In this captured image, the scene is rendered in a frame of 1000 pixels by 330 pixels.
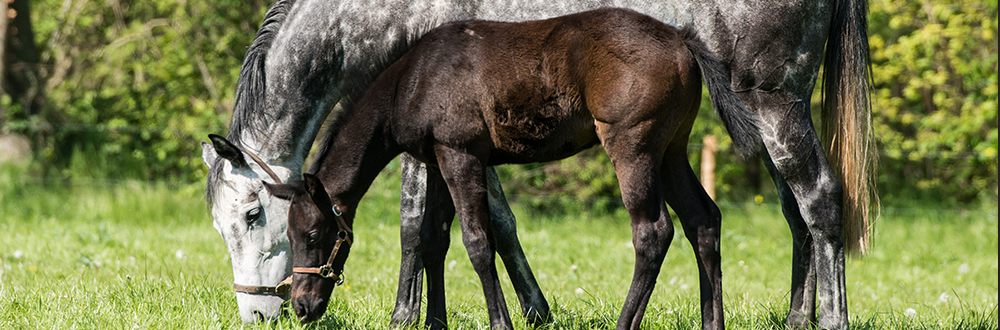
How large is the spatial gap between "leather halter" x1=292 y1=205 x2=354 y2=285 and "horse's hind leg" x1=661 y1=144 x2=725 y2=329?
1.35 metres

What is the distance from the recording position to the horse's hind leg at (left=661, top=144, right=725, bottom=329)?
3195 mm

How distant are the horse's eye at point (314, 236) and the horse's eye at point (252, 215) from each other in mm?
277

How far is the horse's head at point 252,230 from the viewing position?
3.32 m

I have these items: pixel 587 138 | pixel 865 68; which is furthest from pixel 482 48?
pixel 865 68

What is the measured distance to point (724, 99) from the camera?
3.07 meters

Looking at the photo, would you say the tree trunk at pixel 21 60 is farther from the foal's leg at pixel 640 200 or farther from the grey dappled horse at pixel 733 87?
the foal's leg at pixel 640 200

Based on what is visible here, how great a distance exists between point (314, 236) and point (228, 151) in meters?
0.49

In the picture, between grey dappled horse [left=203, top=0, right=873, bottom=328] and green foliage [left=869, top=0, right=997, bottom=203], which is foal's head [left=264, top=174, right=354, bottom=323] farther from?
green foliage [left=869, top=0, right=997, bottom=203]

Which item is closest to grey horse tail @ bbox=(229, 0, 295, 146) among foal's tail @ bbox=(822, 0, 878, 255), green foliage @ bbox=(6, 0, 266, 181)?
foal's tail @ bbox=(822, 0, 878, 255)

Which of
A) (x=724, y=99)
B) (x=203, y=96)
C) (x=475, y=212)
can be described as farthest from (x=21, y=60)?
(x=724, y=99)

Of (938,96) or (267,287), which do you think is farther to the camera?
(938,96)

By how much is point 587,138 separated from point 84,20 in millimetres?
9013

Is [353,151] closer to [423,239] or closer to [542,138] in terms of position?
[423,239]

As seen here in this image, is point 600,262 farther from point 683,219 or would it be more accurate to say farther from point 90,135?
point 90,135
